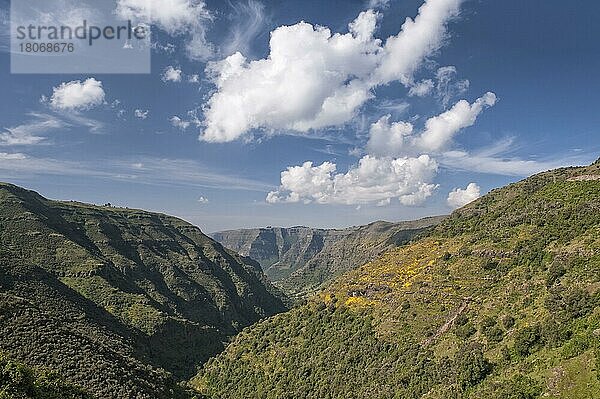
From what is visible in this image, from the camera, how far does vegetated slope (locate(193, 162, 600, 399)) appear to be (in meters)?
63.1

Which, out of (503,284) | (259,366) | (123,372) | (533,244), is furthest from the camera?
(259,366)

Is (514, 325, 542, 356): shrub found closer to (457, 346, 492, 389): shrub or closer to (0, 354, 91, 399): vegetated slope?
(457, 346, 492, 389): shrub

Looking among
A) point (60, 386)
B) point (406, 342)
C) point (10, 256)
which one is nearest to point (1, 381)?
point (60, 386)

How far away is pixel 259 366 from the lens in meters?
116

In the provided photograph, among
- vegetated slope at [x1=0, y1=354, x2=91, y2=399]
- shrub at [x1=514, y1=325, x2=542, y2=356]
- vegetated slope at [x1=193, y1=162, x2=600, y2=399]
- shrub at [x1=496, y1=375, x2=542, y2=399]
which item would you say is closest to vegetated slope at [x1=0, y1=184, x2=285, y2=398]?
vegetated slope at [x1=0, y1=354, x2=91, y2=399]

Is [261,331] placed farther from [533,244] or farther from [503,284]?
[533,244]

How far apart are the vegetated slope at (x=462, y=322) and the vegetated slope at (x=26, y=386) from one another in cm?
5877

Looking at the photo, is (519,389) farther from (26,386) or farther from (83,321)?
(83,321)

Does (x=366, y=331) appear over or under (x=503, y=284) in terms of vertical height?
under

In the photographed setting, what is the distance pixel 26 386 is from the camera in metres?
48.2

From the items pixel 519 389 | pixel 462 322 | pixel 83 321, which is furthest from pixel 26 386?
pixel 462 322

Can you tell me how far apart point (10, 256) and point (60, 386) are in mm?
98899

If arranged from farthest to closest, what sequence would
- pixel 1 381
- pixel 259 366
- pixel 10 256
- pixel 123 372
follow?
pixel 10 256, pixel 259 366, pixel 123 372, pixel 1 381

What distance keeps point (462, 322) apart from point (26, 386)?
7657 cm
